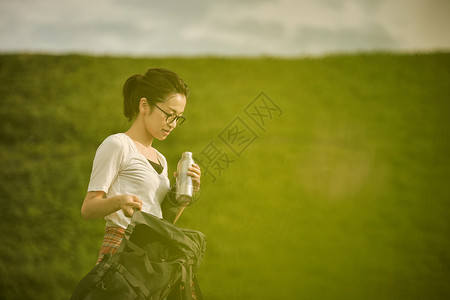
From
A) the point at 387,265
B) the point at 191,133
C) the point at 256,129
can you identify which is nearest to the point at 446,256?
the point at 387,265

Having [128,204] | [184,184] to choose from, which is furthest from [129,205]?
[184,184]

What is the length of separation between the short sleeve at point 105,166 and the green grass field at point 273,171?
351 centimetres

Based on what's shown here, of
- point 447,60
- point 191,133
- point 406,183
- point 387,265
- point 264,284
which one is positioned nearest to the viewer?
point 264,284

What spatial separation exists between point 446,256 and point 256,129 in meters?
5.56

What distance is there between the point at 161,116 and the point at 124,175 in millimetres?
345

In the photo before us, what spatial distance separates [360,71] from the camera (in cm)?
1357

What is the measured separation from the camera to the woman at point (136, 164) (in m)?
1.76

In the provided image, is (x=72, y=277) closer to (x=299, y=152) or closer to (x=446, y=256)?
(x=299, y=152)

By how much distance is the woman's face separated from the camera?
6.56 ft

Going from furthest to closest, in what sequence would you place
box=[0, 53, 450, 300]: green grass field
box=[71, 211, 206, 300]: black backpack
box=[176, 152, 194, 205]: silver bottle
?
box=[0, 53, 450, 300]: green grass field
box=[176, 152, 194, 205]: silver bottle
box=[71, 211, 206, 300]: black backpack

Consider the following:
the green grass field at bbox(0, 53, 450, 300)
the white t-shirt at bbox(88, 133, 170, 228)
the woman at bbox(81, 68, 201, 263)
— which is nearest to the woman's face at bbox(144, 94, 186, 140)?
the woman at bbox(81, 68, 201, 263)

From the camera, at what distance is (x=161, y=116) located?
200 centimetres

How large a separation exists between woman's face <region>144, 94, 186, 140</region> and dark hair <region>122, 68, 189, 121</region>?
0.03 m

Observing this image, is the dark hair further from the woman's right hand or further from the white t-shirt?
the woman's right hand
